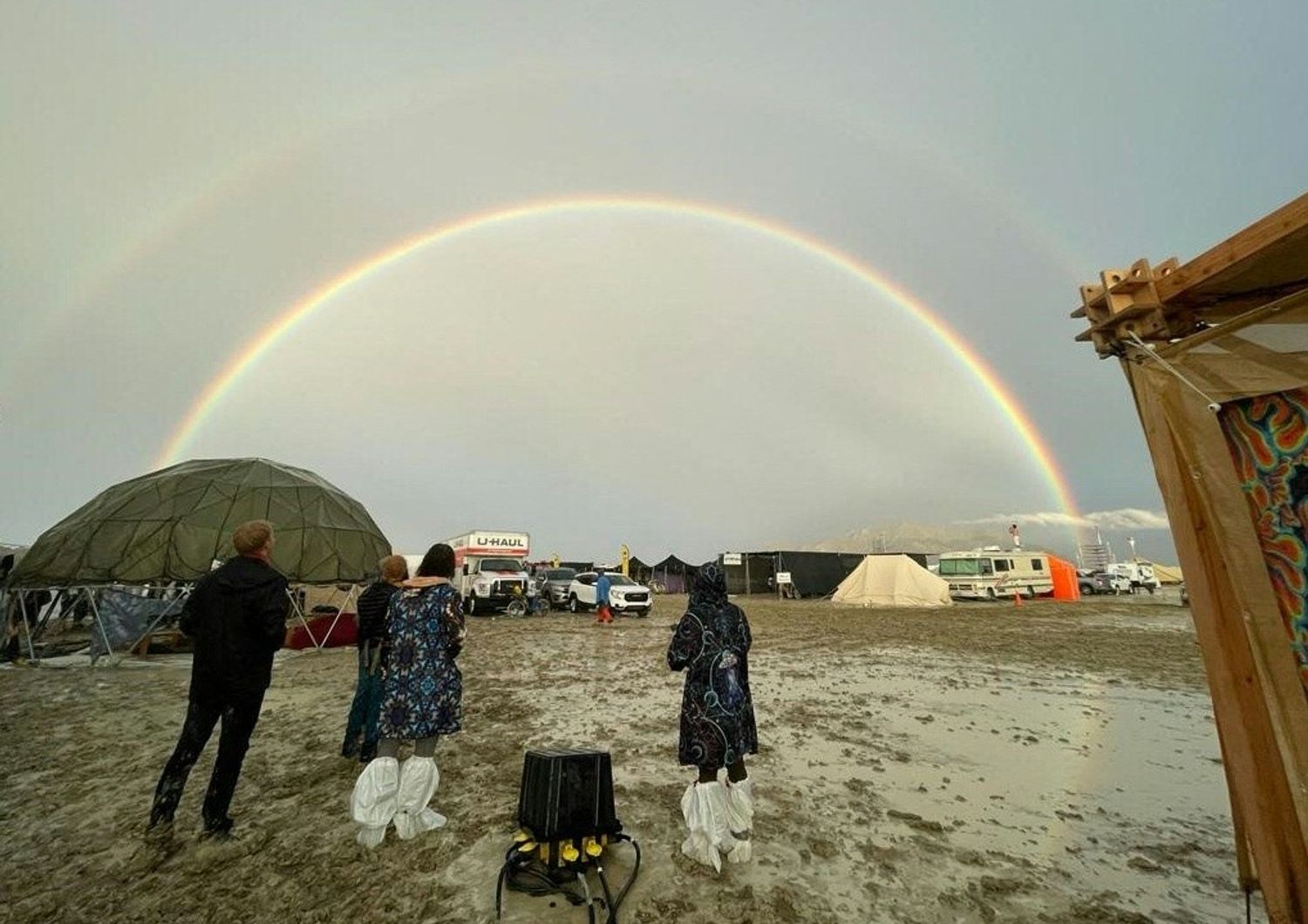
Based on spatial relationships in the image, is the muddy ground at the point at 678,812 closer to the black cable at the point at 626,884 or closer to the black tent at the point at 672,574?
the black cable at the point at 626,884

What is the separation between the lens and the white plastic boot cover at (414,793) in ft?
13.1

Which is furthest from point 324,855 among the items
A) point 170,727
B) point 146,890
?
point 170,727

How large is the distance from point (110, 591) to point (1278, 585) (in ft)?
66.5

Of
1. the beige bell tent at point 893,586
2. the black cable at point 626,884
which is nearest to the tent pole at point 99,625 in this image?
the black cable at point 626,884

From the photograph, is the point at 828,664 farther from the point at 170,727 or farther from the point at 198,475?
the point at 198,475

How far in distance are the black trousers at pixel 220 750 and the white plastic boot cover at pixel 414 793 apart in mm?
1177

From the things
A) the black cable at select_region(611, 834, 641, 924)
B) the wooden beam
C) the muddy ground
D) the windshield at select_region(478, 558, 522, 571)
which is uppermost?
the wooden beam

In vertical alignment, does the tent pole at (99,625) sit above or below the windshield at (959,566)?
below

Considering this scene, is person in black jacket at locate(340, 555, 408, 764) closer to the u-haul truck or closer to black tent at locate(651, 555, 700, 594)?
the u-haul truck

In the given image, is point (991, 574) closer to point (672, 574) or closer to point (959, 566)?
point (959, 566)

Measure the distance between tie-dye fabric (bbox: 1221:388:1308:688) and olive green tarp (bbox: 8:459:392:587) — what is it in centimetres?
1436

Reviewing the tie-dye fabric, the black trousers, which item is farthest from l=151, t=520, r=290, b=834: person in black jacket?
the tie-dye fabric

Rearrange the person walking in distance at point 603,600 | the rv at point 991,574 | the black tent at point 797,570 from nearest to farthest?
the person walking in distance at point 603,600 → the rv at point 991,574 → the black tent at point 797,570

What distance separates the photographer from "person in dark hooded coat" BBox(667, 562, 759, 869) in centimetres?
368
